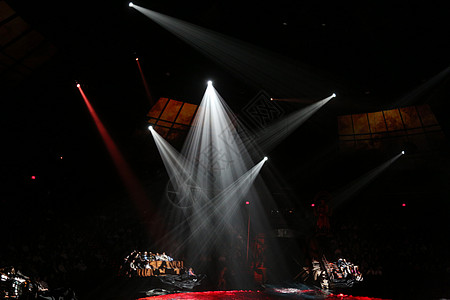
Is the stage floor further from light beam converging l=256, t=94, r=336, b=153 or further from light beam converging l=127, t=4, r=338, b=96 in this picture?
light beam converging l=127, t=4, r=338, b=96

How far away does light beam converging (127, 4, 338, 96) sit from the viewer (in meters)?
7.51

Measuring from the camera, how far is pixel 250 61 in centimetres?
890

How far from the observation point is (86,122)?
9.37 m

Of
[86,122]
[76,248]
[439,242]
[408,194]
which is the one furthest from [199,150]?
[439,242]

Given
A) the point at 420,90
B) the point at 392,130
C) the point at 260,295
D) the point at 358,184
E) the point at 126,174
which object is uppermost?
the point at 392,130

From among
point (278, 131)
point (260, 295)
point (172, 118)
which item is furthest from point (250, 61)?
point (260, 295)

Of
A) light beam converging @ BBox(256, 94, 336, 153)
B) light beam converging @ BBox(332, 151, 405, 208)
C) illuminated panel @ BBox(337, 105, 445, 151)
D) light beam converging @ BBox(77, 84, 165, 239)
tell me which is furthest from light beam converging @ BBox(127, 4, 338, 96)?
light beam converging @ BBox(332, 151, 405, 208)

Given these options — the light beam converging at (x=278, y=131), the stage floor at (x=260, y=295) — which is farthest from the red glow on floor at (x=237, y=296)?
the light beam converging at (x=278, y=131)

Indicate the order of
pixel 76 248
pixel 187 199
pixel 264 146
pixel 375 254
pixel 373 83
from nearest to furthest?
pixel 76 248, pixel 373 83, pixel 375 254, pixel 187 199, pixel 264 146

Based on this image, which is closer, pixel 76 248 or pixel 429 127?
pixel 76 248

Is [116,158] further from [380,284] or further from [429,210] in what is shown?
[429,210]

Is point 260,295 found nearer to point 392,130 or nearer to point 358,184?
point 358,184

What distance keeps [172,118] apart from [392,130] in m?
10.8

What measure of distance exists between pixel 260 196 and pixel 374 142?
20.9 feet
